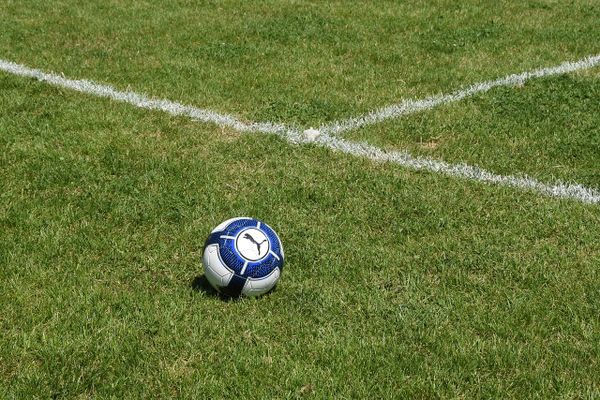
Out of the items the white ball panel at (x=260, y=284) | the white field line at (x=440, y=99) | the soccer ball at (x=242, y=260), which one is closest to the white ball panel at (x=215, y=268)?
the soccer ball at (x=242, y=260)

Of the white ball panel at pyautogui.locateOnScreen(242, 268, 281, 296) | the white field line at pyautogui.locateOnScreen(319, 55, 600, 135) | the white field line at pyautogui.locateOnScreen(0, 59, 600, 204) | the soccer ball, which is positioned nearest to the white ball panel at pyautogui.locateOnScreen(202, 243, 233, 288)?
the soccer ball

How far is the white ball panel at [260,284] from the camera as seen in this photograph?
408 cm

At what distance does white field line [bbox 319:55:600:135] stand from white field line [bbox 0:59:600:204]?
315 millimetres

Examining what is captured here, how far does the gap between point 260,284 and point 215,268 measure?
0.83 ft

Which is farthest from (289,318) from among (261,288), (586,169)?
(586,169)

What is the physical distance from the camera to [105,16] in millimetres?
10227

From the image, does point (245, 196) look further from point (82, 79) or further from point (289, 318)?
point (82, 79)

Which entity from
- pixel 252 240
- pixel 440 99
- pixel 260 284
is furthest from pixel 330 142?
pixel 260 284

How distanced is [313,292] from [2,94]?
4.45 meters

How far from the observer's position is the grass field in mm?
3645

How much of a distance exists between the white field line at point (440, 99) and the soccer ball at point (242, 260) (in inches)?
98.9

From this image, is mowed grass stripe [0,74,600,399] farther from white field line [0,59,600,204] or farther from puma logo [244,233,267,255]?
puma logo [244,233,267,255]

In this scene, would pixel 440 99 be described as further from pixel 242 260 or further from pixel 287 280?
pixel 242 260

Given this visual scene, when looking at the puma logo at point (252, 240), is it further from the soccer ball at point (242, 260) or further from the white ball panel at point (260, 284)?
the white ball panel at point (260, 284)
